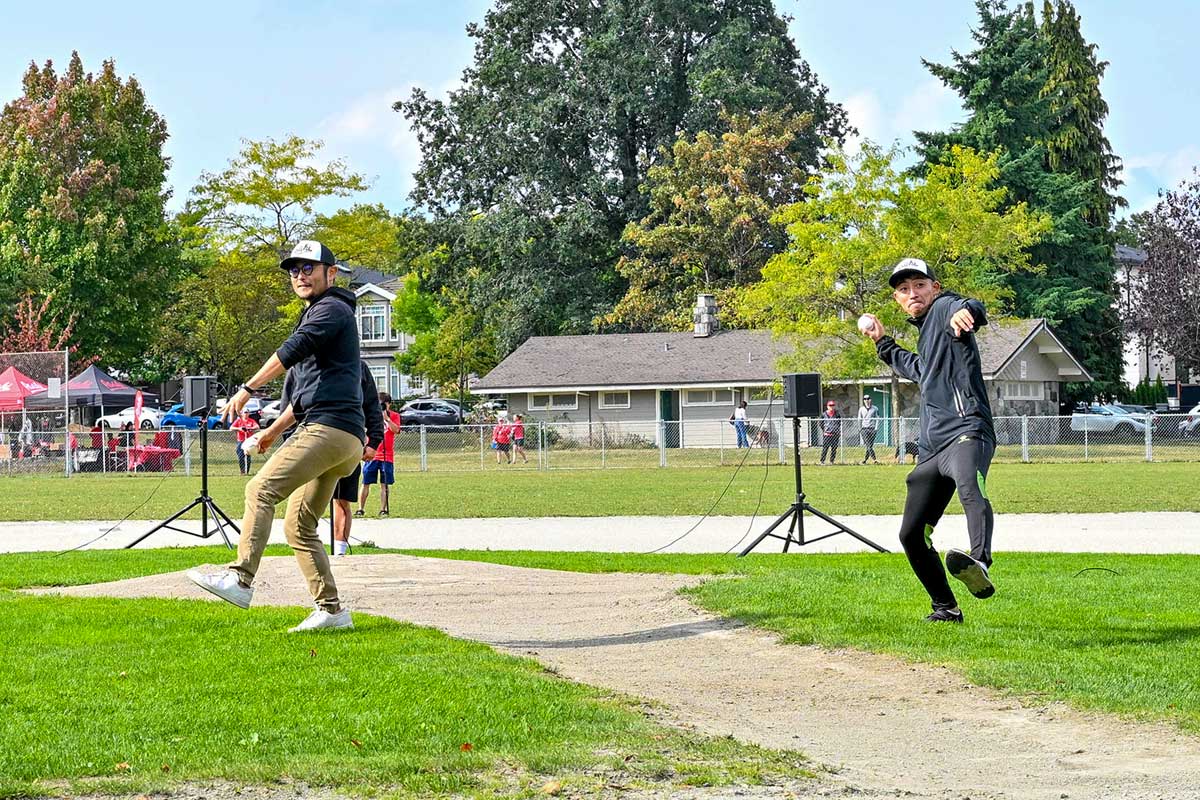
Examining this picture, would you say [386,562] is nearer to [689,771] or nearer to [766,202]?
[689,771]

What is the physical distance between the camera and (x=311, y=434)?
822 centimetres

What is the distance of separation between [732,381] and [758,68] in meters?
14.9

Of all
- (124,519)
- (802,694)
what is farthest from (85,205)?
(802,694)

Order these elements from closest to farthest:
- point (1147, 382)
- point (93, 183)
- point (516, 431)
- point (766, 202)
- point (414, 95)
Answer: point (516, 431) → point (93, 183) → point (766, 202) → point (414, 95) → point (1147, 382)

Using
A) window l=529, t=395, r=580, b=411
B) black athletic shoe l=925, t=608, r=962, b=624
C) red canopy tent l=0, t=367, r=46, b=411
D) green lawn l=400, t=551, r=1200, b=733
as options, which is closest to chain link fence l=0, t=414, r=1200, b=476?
red canopy tent l=0, t=367, r=46, b=411

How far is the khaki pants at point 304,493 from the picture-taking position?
26.8 ft

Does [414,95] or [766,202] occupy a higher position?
[414,95]

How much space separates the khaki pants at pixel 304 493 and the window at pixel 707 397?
151 ft

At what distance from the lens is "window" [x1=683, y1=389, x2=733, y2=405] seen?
5434 cm

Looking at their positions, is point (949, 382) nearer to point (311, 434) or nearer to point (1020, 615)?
point (1020, 615)

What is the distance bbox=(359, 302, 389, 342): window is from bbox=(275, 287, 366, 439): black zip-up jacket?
3230 inches

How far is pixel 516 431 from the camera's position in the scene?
40781mm

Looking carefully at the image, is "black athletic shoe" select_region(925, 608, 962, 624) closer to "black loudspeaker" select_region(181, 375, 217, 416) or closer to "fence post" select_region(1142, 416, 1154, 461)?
"black loudspeaker" select_region(181, 375, 217, 416)

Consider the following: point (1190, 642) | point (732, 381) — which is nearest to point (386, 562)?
point (1190, 642)
